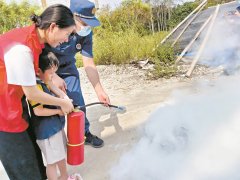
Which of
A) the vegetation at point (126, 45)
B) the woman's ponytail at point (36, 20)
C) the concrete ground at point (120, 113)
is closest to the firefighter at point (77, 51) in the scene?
the concrete ground at point (120, 113)

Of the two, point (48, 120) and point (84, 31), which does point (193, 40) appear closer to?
point (84, 31)

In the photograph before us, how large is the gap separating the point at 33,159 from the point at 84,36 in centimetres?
140

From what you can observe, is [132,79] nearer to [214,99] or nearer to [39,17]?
[214,99]

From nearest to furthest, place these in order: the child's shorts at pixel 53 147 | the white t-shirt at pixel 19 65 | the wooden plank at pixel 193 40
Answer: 1. the white t-shirt at pixel 19 65
2. the child's shorts at pixel 53 147
3. the wooden plank at pixel 193 40

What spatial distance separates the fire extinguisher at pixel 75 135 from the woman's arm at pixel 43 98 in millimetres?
80

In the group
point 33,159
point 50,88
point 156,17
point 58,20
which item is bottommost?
point 156,17

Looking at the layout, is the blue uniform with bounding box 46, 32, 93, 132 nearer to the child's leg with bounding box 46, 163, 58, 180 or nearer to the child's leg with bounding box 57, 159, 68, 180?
the child's leg with bounding box 57, 159, 68, 180

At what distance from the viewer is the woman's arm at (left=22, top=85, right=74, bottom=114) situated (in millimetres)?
2000

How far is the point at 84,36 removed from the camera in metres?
3.30

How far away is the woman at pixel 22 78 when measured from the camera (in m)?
1.92

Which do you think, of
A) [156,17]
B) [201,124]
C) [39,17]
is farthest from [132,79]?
[156,17]

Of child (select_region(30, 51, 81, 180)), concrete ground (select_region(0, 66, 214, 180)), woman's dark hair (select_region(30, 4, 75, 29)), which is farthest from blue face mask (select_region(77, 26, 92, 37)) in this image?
concrete ground (select_region(0, 66, 214, 180))

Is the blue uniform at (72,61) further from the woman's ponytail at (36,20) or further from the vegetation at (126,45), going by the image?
the vegetation at (126,45)

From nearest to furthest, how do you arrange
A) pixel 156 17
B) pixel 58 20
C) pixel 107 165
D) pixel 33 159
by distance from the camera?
pixel 58 20 → pixel 33 159 → pixel 107 165 → pixel 156 17
